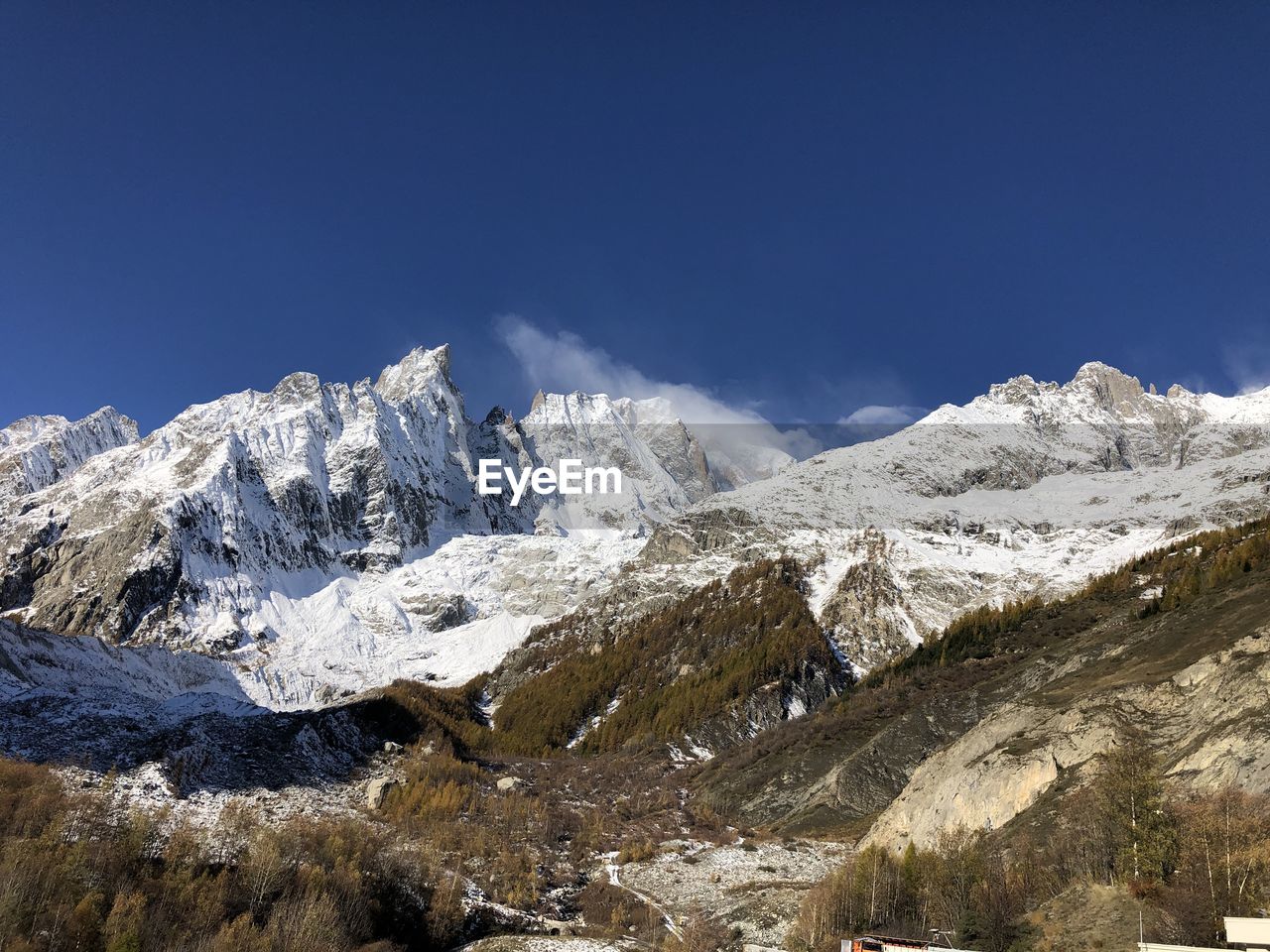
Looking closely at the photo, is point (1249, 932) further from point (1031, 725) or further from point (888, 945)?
point (1031, 725)

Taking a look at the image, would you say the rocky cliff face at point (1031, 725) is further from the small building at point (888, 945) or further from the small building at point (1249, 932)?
the small building at point (888, 945)

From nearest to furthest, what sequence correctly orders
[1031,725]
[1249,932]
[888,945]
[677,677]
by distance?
[1249,932] < [888,945] < [1031,725] < [677,677]

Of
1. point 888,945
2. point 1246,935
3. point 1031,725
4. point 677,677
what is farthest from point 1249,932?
point 677,677

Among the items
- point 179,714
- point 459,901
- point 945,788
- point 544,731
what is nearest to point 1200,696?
point 945,788

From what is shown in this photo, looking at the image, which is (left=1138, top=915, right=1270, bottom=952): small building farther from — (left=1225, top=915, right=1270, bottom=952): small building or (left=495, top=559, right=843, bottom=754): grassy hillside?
(left=495, top=559, right=843, bottom=754): grassy hillside

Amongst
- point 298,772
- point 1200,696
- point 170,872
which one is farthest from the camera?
point 298,772

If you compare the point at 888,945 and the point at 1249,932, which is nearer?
the point at 1249,932

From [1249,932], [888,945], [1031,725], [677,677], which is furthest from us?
[677,677]

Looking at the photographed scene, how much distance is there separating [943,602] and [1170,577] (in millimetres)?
68237

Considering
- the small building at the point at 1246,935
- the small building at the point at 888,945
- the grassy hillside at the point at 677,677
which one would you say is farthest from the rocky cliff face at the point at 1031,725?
the grassy hillside at the point at 677,677

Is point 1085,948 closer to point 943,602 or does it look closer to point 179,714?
point 179,714

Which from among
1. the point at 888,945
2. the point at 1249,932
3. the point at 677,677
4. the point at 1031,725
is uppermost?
the point at 677,677

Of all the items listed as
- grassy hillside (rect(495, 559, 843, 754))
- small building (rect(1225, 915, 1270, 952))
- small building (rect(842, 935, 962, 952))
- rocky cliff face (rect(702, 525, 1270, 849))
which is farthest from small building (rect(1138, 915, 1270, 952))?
grassy hillside (rect(495, 559, 843, 754))

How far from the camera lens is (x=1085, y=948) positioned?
39.8m
